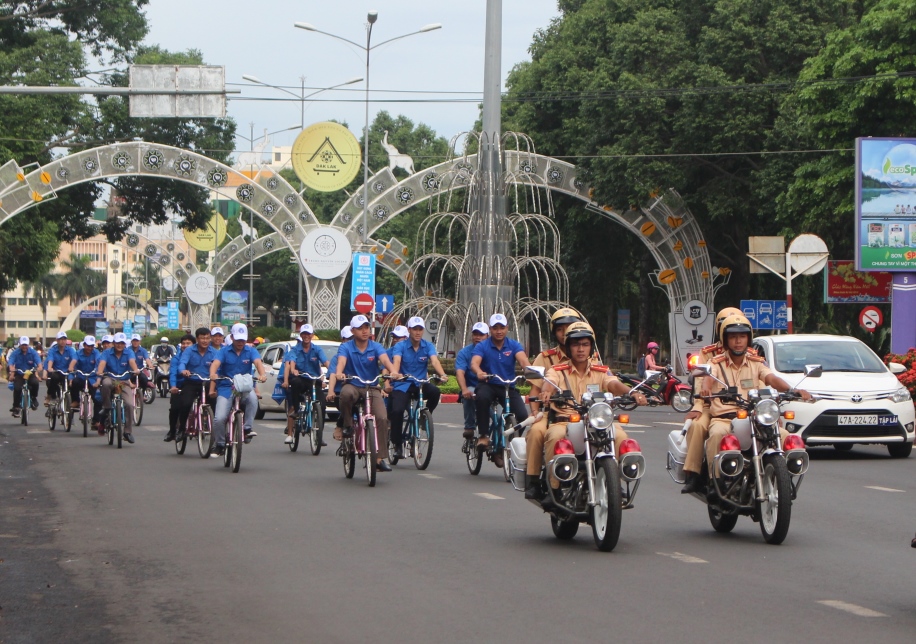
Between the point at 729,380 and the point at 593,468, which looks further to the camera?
the point at 729,380

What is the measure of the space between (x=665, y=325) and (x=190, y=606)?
52994 mm

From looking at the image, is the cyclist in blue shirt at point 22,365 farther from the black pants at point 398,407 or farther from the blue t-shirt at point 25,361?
the black pants at point 398,407

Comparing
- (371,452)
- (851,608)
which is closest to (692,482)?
(851,608)

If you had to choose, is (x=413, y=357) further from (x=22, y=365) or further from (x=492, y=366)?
(x=22, y=365)

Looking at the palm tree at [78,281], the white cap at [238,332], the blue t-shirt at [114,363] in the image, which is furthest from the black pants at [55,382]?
the palm tree at [78,281]

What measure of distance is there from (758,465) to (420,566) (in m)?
2.53

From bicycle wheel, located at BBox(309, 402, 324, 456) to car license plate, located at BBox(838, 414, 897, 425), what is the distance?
7.00 m

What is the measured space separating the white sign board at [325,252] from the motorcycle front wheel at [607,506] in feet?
93.6

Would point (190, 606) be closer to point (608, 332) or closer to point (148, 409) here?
point (148, 409)

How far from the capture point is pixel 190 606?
783 centimetres

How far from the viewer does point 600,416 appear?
960 cm

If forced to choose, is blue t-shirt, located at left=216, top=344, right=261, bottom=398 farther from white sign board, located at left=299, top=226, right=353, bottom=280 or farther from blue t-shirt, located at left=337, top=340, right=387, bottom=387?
white sign board, located at left=299, top=226, right=353, bottom=280

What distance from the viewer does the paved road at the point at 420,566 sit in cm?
717

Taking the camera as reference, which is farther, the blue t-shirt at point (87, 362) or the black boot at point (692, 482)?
the blue t-shirt at point (87, 362)
